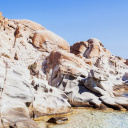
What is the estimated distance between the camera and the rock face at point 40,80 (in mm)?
11021

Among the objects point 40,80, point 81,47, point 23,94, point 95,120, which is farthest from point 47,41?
point 81,47

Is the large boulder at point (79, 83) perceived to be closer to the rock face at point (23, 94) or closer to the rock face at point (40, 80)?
the rock face at point (40, 80)

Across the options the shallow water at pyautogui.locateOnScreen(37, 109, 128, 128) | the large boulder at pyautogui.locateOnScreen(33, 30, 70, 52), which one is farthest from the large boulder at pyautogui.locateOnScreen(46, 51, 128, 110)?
the large boulder at pyautogui.locateOnScreen(33, 30, 70, 52)

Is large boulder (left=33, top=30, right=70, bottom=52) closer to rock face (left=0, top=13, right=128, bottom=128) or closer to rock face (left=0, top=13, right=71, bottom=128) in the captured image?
rock face (left=0, top=13, right=128, bottom=128)

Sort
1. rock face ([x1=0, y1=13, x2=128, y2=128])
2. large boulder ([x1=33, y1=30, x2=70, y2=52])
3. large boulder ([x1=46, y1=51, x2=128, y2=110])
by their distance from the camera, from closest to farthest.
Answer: rock face ([x1=0, y1=13, x2=128, y2=128])
large boulder ([x1=46, y1=51, x2=128, y2=110])
large boulder ([x1=33, y1=30, x2=70, y2=52])

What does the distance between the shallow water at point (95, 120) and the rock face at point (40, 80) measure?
1.04 metres

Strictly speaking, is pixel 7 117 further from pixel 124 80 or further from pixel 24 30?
pixel 124 80

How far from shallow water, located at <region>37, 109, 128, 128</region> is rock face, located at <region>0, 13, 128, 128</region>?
1038 mm

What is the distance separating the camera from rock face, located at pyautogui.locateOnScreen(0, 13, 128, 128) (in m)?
11.0

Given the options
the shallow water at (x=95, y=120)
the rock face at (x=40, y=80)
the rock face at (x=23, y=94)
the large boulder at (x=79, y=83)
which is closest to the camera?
the rock face at (x=23, y=94)

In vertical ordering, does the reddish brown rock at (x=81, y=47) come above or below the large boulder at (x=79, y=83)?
above

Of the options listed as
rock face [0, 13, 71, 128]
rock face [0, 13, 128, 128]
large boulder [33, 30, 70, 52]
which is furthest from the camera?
large boulder [33, 30, 70, 52]

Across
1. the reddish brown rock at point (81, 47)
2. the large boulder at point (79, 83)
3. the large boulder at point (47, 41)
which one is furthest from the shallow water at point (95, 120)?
the reddish brown rock at point (81, 47)

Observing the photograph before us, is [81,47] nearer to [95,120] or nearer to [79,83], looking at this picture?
[79,83]
